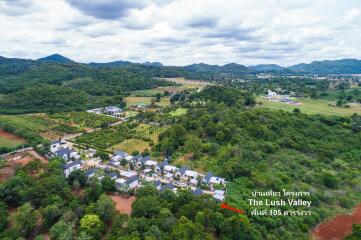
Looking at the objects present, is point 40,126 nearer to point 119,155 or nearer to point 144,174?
point 119,155

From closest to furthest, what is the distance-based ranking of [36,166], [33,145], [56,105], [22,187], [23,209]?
[23,209], [22,187], [36,166], [33,145], [56,105]

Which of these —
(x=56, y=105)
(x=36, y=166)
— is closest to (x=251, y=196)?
(x=36, y=166)

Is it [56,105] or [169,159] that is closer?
[169,159]

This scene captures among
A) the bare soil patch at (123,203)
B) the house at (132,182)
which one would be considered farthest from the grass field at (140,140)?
the bare soil patch at (123,203)

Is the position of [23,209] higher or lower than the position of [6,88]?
lower

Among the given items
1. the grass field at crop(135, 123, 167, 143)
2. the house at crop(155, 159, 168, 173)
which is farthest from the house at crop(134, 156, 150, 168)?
the grass field at crop(135, 123, 167, 143)

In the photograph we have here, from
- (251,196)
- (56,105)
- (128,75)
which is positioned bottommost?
(251,196)

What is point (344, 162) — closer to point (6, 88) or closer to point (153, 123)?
point (153, 123)
